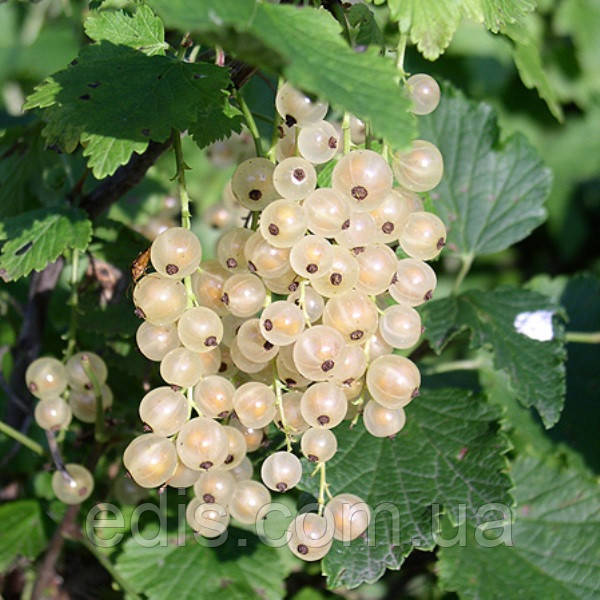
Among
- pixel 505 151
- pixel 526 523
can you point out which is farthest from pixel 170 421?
pixel 505 151

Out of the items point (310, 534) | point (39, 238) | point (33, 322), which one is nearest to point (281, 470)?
point (310, 534)

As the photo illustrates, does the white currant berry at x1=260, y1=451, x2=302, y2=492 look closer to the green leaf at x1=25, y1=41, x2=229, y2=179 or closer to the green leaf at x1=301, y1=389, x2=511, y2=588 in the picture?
the green leaf at x1=301, y1=389, x2=511, y2=588

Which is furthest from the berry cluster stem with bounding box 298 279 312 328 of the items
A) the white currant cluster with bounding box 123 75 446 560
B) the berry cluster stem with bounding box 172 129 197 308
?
the berry cluster stem with bounding box 172 129 197 308

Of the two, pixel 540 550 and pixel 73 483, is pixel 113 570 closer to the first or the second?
pixel 73 483

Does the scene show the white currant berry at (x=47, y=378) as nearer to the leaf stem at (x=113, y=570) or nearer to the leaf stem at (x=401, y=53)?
the leaf stem at (x=113, y=570)

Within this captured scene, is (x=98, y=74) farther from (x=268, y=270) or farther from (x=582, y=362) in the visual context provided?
(x=582, y=362)

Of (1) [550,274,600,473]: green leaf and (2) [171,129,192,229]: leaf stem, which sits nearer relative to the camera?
(2) [171,129,192,229]: leaf stem

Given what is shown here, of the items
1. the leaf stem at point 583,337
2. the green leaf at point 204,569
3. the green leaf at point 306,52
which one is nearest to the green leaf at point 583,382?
the leaf stem at point 583,337

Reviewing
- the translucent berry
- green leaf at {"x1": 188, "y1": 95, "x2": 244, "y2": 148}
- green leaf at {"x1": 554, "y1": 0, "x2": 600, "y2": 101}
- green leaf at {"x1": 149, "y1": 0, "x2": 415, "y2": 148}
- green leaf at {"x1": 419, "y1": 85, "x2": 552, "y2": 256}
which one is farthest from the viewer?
green leaf at {"x1": 554, "y1": 0, "x2": 600, "y2": 101}
